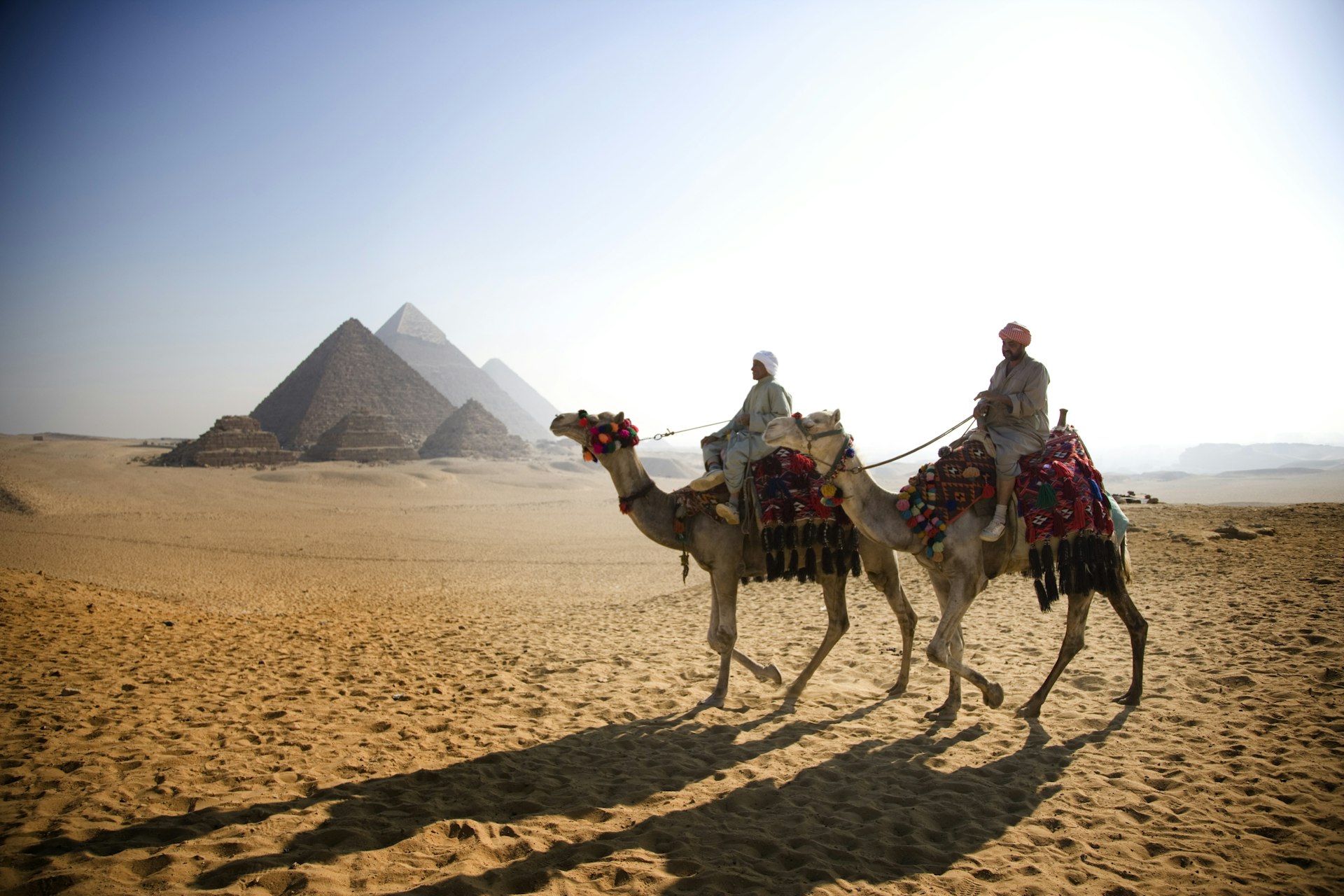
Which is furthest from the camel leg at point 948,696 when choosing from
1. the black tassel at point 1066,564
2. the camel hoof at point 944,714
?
the black tassel at point 1066,564

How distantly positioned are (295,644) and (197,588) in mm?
9059

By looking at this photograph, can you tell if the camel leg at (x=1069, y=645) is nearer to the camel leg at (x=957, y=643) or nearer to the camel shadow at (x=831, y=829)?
the camel shadow at (x=831, y=829)

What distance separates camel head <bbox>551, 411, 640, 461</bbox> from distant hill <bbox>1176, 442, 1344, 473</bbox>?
588ft

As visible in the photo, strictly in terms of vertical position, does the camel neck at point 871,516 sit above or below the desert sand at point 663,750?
above

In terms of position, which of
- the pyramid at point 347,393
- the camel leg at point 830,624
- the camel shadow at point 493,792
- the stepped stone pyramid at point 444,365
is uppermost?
Result: the stepped stone pyramid at point 444,365

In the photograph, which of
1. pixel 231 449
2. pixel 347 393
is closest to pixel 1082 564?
pixel 231 449

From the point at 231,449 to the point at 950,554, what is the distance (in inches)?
2620

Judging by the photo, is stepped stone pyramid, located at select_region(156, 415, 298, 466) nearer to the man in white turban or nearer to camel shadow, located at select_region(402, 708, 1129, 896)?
the man in white turban

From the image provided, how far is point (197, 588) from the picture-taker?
16.2m

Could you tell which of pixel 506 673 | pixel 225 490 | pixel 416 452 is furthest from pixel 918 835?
pixel 416 452

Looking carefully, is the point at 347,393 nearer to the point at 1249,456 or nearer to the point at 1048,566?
the point at 1048,566

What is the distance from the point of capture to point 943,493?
18.9ft

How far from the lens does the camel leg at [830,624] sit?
6.73 m

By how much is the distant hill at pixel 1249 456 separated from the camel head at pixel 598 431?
179 metres
